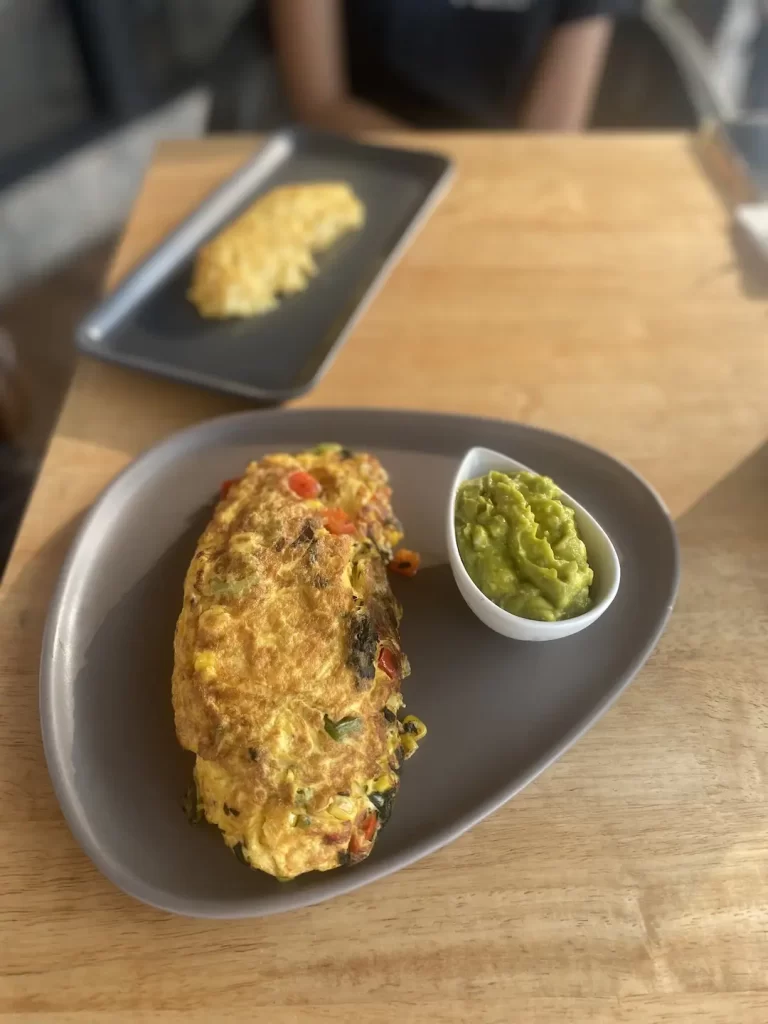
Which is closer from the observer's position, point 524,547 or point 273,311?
point 524,547

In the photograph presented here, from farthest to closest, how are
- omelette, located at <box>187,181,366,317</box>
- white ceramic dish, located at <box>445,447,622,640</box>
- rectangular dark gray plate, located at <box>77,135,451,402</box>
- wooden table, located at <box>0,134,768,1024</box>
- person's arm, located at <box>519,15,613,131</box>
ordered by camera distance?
person's arm, located at <box>519,15,613,131</box> < omelette, located at <box>187,181,366,317</box> < rectangular dark gray plate, located at <box>77,135,451,402</box> < white ceramic dish, located at <box>445,447,622,640</box> < wooden table, located at <box>0,134,768,1024</box>

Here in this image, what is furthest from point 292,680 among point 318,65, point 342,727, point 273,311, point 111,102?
point 111,102

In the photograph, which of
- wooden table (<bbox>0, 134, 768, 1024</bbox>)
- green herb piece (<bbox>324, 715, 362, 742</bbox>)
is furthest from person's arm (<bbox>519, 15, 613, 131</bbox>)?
green herb piece (<bbox>324, 715, 362, 742</bbox>)

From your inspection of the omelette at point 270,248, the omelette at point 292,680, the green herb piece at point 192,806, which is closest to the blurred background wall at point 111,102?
the omelette at point 270,248

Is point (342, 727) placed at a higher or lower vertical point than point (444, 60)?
lower

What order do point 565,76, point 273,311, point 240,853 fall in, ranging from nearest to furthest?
point 240,853 → point 273,311 → point 565,76

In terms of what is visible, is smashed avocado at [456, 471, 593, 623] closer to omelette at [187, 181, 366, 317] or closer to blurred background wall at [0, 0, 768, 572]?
omelette at [187, 181, 366, 317]

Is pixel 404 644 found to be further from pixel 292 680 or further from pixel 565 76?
pixel 565 76
